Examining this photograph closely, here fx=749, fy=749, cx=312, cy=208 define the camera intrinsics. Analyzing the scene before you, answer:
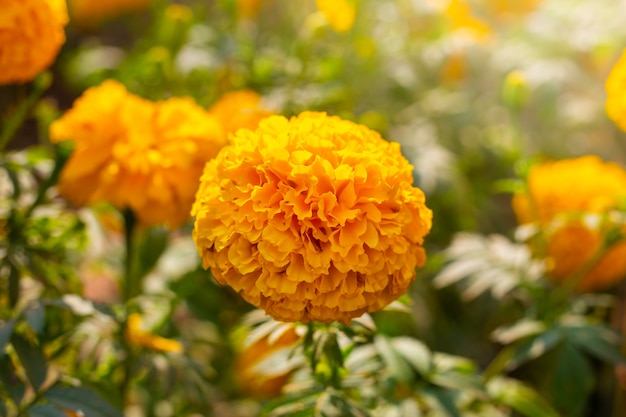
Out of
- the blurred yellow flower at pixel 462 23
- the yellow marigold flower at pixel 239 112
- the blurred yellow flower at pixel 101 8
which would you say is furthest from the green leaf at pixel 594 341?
the blurred yellow flower at pixel 101 8

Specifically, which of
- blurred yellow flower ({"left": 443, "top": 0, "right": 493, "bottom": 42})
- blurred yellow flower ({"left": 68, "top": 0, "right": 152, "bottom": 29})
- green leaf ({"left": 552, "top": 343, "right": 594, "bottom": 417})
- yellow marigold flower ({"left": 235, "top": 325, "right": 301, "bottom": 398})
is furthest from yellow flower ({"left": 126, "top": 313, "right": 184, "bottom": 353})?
blurred yellow flower ({"left": 68, "top": 0, "right": 152, "bottom": 29})

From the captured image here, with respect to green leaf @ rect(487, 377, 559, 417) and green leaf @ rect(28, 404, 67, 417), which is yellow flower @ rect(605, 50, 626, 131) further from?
green leaf @ rect(28, 404, 67, 417)

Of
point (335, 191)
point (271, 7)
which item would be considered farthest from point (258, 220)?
point (271, 7)

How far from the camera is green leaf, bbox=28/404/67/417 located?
1076 mm

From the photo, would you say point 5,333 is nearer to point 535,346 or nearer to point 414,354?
point 414,354

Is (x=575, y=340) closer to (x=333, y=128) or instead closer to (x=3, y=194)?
(x=333, y=128)

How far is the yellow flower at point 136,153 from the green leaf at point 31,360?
1.05ft

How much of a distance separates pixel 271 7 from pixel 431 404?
2.06 meters

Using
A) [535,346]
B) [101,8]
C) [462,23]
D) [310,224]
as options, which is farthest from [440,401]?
[101,8]

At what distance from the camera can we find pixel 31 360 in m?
1.13

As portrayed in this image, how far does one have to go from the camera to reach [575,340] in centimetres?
146

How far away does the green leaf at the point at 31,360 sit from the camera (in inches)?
43.7

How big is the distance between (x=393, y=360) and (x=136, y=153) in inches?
23.6

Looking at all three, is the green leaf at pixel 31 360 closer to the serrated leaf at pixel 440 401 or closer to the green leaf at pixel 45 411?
the green leaf at pixel 45 411
